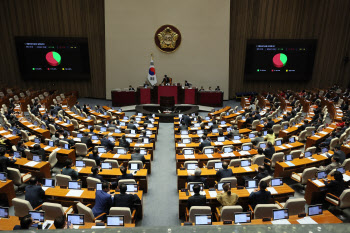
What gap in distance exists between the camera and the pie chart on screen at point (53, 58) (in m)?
20.2

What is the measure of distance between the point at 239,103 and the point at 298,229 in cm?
1980

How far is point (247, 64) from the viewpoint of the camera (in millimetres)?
20609

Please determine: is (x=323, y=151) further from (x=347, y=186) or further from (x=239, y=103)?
(x=239, y=103)

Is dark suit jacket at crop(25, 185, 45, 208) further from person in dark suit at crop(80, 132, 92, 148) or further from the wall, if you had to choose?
the wall

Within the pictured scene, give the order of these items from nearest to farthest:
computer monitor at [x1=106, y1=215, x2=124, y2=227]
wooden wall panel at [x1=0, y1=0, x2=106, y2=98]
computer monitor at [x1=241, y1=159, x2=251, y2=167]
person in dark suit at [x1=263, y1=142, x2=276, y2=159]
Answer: computer monitor at [x1=106, y1=215, x2=124, y2=227] < computer monitor at [x1=241, y1=159, x2=251, y2=167] < person in dark suit at [x1=263, y1=142, x2=276, y2=159] < wooden wall panel at [x1=0, y1=0, x2=106, y2=98]

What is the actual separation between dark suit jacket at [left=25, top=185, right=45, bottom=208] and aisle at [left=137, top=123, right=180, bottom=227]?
240 centimetres

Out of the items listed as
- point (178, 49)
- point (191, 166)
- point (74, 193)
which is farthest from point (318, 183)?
point (178, 49)

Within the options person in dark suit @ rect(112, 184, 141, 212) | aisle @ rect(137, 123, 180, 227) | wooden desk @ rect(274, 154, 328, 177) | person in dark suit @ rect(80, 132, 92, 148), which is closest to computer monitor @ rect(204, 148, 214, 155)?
aisle @ rect(137, 123, 180, 227)

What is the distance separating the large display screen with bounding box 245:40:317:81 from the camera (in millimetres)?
20188

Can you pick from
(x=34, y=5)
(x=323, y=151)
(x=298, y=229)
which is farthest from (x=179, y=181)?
(x=34, y=5)

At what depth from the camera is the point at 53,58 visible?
66.6 feet

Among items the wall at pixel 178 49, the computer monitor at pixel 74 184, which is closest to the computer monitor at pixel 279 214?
the computer monitor at pixel 74 184

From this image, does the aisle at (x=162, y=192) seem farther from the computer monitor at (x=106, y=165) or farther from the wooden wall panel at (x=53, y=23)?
the wooden wall panel at (x=53, y=23)

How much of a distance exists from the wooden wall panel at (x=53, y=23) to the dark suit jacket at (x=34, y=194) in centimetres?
1616
